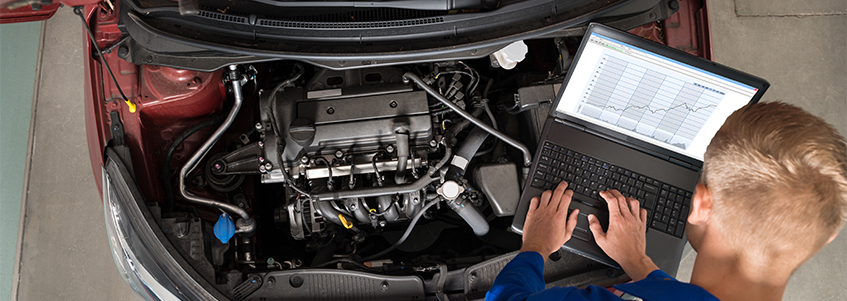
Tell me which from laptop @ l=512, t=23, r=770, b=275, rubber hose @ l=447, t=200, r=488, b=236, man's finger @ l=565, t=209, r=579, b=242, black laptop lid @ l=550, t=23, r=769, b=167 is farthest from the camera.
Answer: rubber hose @ l=447, t=200, r=488, b=236

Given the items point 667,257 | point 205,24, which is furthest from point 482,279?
point 205,24

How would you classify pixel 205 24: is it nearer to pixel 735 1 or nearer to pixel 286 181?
pixel 286 181

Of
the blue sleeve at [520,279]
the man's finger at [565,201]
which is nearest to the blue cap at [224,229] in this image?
the blue sleeve at [520,279]

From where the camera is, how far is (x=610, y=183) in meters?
1.80

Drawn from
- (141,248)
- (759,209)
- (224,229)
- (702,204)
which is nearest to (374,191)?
(224,229)

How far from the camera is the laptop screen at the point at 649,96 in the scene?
1543 mm

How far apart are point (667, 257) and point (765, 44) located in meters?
1.75

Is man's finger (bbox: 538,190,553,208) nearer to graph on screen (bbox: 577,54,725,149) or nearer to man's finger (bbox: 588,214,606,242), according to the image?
man's finger (bbox: 588,214,606,242)

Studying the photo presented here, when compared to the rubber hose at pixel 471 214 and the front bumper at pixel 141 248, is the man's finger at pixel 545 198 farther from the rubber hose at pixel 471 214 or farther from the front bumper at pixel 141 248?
the front bumper at pixel 141 248

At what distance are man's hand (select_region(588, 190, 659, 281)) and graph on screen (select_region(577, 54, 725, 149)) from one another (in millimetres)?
259

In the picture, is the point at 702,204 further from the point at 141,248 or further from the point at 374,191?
the point at 141,248

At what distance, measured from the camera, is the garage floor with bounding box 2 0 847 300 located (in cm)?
260

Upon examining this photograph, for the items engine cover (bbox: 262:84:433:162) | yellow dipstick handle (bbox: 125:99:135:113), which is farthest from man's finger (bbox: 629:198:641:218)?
yellow dipstick handle (bbox: 125:99:135:113)

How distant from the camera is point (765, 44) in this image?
2.81 metres
